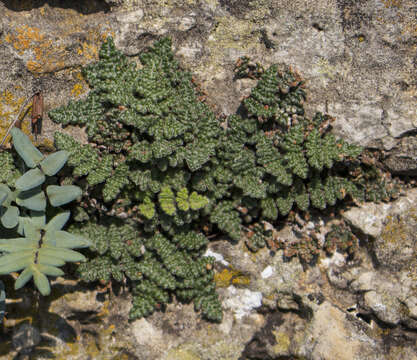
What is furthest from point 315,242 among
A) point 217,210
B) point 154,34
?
point 154,34

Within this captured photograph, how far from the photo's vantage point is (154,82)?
360cm

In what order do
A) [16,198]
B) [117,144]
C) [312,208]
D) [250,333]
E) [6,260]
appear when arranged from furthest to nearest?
[312,208] < [250,333] < [117,144] < [16,198] < [6,260]

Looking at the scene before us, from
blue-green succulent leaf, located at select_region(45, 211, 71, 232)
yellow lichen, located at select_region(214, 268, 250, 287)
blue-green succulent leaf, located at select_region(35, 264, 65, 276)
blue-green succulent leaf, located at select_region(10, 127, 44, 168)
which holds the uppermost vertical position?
blue-green succulent leaf, located at select_region(10, 127, 44, 168)

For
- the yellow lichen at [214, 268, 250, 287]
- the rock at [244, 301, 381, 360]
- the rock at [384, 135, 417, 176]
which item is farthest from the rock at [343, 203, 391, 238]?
the yellow lichen at [214, 268, 250, 287]

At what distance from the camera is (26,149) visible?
3.41m

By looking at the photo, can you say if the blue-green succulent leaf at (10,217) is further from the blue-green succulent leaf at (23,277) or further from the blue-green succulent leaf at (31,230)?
the blue-green succulent leaf at (23,277)

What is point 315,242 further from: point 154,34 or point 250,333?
point 154,34

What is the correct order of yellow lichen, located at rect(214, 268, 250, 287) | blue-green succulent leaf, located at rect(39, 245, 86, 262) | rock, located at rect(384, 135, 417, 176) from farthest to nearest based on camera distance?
yellow lichen, located at rect(214, 268, 250, 287)
rock, located at rect(384, 135, 417, 176)
blue-green succulent leaf, located at rect(39, 245, 86, 262)

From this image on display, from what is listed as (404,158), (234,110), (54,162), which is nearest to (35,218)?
(54,162)

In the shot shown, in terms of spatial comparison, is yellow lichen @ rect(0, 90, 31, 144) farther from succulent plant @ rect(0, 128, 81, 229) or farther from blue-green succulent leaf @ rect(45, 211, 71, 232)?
blue-green succulent leaf @ rect(45, 211, 71, 232)

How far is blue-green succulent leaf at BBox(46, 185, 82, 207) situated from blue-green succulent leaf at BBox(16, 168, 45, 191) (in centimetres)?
12

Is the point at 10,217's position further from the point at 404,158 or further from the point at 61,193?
the point at 404,158

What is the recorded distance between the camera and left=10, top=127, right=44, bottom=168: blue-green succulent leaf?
11.0ft

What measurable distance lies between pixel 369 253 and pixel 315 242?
1.90ft
